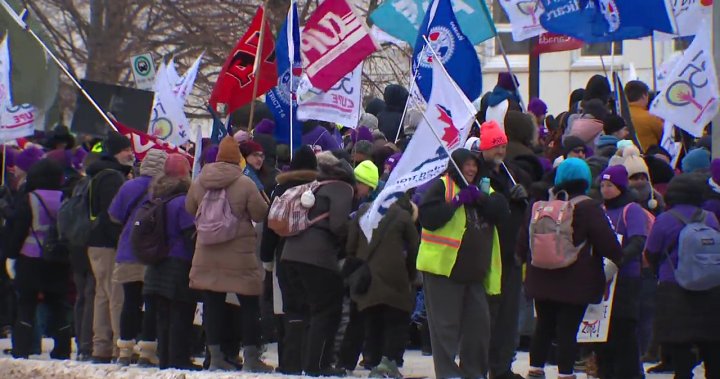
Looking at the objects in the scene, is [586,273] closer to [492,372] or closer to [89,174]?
[492,372]

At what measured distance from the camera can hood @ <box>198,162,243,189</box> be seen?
1236 cm

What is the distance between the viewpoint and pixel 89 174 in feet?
45.5

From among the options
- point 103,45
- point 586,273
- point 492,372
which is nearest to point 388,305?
point 492,372

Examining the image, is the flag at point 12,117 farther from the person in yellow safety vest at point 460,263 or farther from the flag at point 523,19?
the person in yellow safety vest at point 460,263

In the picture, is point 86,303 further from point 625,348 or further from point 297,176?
point 625,348

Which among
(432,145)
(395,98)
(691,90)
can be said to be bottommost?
(432,145)

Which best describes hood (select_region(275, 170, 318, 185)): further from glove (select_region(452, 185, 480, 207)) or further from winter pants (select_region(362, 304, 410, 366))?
glove (select_region(452, 185, 480, 207))

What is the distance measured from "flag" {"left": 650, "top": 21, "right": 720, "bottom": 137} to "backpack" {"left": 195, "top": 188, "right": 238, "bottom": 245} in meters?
3.60

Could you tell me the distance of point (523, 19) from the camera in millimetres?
16641

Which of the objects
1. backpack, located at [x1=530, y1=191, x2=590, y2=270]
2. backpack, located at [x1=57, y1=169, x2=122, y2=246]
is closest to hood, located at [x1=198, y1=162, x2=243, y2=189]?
backpack, located at [x1=57, y1=169, x2=122, y2=246]

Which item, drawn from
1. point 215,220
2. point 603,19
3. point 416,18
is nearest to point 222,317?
point 215,220

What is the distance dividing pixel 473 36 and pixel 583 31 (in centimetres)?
104

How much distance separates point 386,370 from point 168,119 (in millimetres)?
4735

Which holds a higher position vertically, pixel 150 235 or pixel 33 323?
pixel 150 235
